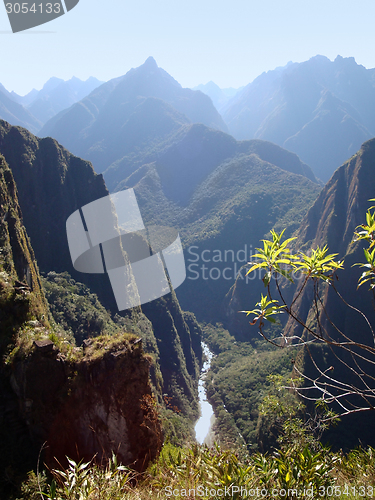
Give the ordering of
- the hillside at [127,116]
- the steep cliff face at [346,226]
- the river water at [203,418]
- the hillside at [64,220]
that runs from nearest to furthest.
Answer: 1. the hillside at [64,220]
2. the river water at [203,418]
3. the steep cliff face at [346,226]
4. the hillside at [127,116]

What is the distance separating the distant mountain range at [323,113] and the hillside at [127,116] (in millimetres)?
39513

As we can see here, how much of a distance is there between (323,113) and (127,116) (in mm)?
105574

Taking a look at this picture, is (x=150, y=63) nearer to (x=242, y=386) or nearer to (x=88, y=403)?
(x=242, y=386)

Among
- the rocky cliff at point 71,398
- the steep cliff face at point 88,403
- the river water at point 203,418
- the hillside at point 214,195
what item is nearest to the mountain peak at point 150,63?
the hillside at point 214,195

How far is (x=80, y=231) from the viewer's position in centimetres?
3578

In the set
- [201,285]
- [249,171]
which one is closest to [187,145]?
[249,171]

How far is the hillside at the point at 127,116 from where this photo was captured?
145 metres

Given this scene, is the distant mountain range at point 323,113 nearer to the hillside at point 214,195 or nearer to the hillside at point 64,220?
the hillside at point 214,195

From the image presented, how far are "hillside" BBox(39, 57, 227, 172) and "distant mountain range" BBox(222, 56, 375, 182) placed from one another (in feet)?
130

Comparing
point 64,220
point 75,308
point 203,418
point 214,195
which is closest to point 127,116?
point 214,195

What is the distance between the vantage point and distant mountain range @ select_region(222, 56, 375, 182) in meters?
159

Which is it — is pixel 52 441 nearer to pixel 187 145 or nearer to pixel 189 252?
pixel 189 252

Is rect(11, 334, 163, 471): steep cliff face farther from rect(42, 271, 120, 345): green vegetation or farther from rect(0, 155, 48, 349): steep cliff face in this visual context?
rect(42, 271, 120, 345): green vegetation

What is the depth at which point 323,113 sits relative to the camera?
168 metres
